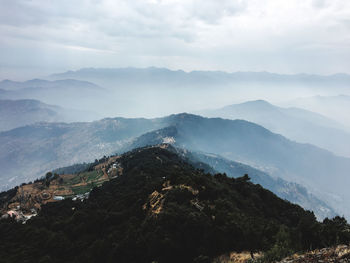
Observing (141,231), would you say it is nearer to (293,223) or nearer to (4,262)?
(4,262)

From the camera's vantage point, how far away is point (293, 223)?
223 feet

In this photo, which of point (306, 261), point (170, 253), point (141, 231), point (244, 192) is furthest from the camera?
point (244, 192)

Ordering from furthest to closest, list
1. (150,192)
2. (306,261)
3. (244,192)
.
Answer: (244,192) < (150,192) < (306,261)

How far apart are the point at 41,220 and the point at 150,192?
37548 mm

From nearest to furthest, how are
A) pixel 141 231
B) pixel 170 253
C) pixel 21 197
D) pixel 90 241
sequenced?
pixel 170 253, pixel 141 231, pixel 90 241, pixel 21 197

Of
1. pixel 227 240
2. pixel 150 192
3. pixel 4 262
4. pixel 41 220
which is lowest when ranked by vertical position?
pixel 41 220

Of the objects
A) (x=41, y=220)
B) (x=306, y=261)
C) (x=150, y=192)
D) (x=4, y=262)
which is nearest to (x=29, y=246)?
(x=4, y=262)

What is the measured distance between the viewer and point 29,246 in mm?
48844

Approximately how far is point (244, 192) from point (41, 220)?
220 feet

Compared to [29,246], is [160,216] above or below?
above

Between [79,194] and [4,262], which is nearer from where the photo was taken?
[4,262]

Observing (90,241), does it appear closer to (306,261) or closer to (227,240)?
(227,240)

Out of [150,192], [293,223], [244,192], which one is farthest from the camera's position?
[244,192]

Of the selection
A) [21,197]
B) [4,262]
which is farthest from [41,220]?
[21,197]
